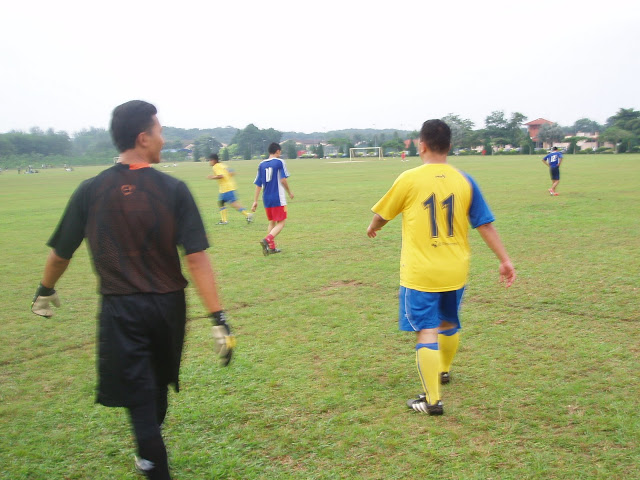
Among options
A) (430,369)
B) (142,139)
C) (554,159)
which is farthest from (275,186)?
(554,159)

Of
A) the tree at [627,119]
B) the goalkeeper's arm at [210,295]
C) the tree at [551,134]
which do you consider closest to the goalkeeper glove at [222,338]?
the goalkeeper's arm at [210,295]

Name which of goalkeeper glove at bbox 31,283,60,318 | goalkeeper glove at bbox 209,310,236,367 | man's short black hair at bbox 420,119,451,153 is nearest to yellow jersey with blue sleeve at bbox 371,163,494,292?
man's short black hair at bbox 420,119,451,153

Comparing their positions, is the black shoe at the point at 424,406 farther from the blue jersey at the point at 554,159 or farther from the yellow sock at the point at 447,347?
the blue jersey at the point at 554,159

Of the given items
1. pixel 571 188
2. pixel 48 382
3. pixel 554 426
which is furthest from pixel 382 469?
pixel 571 188

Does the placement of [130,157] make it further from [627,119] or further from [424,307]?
[627,119]

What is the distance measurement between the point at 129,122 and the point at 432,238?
85.8 inches

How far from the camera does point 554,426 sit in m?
3.70

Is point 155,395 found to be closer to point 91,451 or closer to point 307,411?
point 91,451

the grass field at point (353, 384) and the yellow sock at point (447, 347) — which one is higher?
the yellow sock at point (447, 347)

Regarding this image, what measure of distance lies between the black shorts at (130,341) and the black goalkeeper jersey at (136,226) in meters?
0.07

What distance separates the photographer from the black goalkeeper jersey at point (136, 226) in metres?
2.70

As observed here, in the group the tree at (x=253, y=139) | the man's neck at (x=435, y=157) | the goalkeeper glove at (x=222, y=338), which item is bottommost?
the goalkeeper glove at (x=222, y=338)

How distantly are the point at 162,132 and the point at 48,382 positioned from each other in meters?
3.03

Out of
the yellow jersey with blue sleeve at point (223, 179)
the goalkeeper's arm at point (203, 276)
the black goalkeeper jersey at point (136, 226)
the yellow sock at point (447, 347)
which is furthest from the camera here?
the yellow jersey with blue sleeve at point (223, 179)
